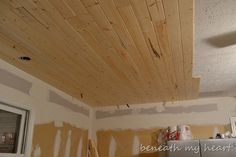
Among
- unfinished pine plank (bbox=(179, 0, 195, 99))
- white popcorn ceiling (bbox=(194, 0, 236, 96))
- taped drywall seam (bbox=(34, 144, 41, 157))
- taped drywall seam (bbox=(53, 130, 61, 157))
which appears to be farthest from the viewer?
taped drywall seam (bbox=(53, 130, 61, 157))

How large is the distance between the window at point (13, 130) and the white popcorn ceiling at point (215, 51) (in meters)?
1.85

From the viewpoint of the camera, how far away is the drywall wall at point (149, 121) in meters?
3.24

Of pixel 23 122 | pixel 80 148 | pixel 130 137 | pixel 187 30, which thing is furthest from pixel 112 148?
pixel 187 30

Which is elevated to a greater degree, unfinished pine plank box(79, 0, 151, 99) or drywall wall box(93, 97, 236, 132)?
unfinished pine plank box(79, 0, 151, 99)

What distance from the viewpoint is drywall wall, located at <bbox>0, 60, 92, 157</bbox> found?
2164 mm

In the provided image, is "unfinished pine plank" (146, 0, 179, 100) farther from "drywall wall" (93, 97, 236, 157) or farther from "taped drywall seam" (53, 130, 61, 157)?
"taped drywall seam" (53, 130, 61, 157)

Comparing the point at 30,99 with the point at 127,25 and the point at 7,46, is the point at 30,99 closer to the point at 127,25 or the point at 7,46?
the point at 7,46

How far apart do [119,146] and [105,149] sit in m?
0.24

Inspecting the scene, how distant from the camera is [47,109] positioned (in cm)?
266

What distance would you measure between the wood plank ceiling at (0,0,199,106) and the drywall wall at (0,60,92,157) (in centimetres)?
13

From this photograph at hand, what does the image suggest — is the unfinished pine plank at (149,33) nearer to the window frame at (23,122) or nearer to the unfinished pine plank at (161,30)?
the unfinished pine plank at (161,30)

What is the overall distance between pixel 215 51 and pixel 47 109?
6.37ft

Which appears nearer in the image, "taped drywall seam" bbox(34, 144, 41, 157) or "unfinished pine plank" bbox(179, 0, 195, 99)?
"unfinished pine plank" bbox(179, 0, 195, 99)

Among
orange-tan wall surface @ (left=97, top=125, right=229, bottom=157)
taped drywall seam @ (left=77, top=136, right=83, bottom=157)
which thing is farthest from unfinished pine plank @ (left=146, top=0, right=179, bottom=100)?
taped drywall seam @ (left=77, top=136, right=83, bottom=157)
